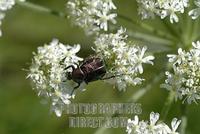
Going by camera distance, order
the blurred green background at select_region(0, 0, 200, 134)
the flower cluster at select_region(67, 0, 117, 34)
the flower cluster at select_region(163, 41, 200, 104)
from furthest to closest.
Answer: the blurred green background at select_region(0, 0, 200, 134), the flower cluster at select_region(67, 0, 117, 34), the flower cluster at select_region(163, 41, 200, 104)

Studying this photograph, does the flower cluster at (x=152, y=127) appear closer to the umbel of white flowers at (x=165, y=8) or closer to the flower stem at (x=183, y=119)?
the flower stem at (x=183, y=119)

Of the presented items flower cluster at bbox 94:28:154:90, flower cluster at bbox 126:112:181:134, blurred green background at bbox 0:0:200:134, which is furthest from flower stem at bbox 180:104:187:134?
blurred green background at bbox 0:0:200:134

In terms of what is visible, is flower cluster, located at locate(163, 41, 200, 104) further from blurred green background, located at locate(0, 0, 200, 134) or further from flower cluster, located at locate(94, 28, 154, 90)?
blurred green background, located at locate(0, 0, 200, 134)

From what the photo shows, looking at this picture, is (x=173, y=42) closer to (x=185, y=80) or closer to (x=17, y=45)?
(x=185, y=80)

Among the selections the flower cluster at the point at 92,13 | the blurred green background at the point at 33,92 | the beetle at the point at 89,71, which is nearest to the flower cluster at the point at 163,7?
the flower cluster at the point at 92,13

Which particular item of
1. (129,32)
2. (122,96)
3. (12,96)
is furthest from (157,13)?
(12,96)

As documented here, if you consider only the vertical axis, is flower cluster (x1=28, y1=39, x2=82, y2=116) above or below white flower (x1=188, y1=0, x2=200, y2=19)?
below

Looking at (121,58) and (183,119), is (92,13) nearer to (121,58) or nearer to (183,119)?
(121,58)

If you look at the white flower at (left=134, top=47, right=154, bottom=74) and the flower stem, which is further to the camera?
the white flower at (left=134, top=47, right=154, bottom=74)
